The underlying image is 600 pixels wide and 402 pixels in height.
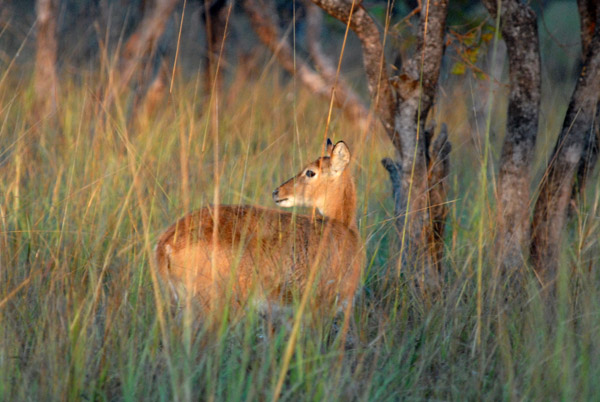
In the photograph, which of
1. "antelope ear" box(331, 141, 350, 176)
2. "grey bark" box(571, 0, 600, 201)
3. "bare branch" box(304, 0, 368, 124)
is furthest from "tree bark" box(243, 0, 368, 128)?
"grey bark" box(571, 0, 600, 201)

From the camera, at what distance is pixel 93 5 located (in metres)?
10.8

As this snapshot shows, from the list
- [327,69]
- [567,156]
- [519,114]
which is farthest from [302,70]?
[567,156]

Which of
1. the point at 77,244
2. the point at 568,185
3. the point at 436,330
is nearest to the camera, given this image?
the point at 436,330

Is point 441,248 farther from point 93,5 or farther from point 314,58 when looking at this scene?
point 93,5

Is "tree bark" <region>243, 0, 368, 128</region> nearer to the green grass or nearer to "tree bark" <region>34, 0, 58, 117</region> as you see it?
"tree bark" <region>34, 0, 58, 117</region>

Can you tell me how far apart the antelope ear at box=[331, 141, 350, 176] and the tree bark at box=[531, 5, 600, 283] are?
1.18 meters

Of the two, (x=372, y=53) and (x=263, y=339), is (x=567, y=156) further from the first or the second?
(x=263, y=339)

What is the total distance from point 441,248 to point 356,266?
1.07 metres

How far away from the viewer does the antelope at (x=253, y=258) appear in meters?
3.32

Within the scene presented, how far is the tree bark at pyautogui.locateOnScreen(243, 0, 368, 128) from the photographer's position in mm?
7523

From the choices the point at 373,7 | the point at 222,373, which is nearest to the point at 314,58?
the point at 373,7

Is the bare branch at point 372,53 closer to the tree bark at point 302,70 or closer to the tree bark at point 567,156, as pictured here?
the tree bark at point 567,156

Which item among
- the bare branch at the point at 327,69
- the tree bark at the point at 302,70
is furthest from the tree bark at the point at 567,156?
the tree bark at the point at 302,70

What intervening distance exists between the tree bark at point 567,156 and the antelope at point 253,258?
1.17 metres
